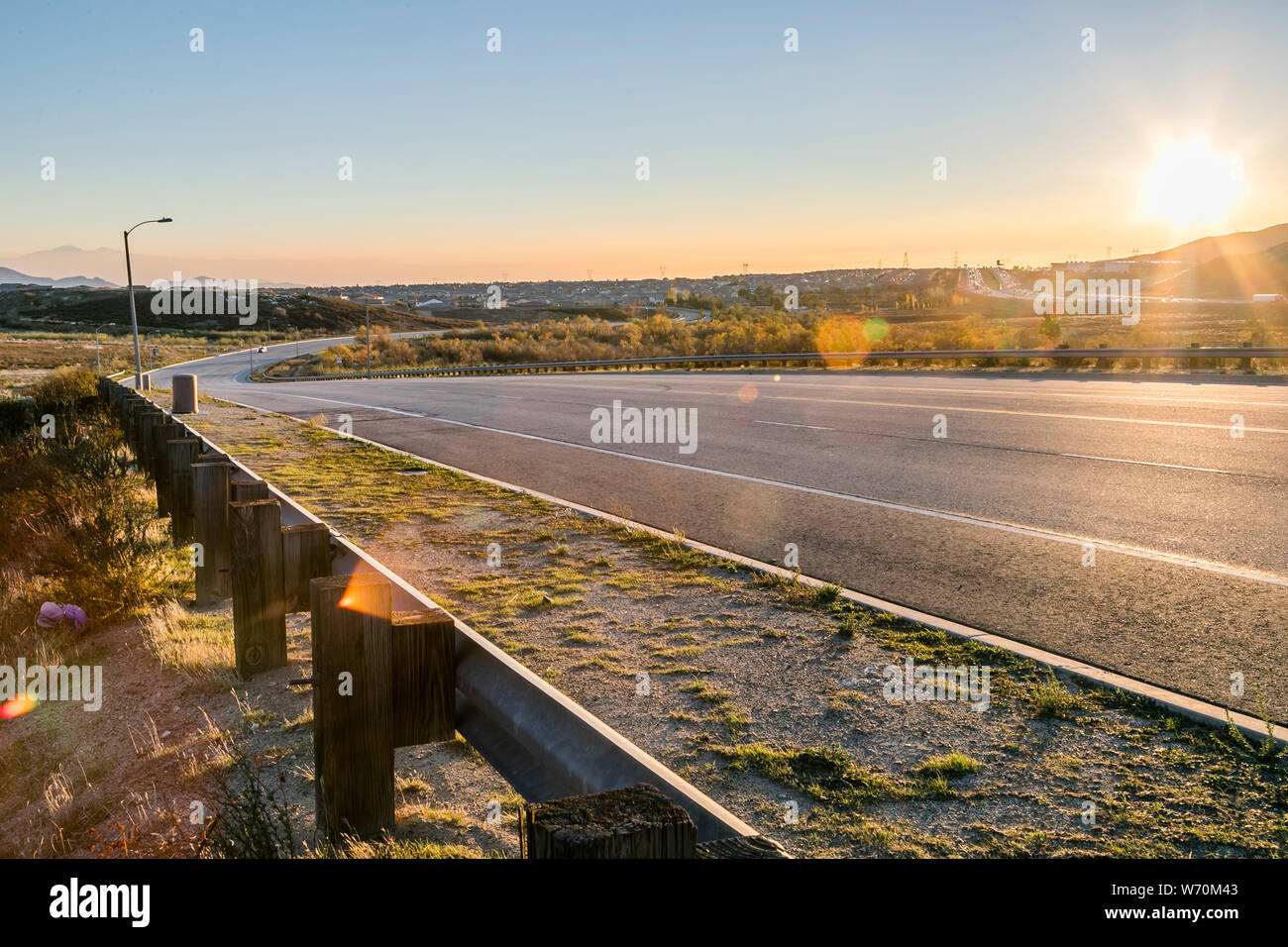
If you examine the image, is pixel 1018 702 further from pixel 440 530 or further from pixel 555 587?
pixel 440 530

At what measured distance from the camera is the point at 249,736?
4.39 metres

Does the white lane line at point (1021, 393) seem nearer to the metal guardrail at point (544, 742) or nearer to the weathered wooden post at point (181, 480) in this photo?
the weathered wooden post at point (181, 480)

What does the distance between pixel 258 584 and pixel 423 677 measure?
83.9 inches

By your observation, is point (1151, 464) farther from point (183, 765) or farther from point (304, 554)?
point (183, 765)

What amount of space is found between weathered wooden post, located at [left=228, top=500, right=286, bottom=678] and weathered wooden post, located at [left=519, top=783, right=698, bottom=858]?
3008 millimetres

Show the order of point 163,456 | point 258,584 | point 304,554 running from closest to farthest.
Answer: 1. point 304,554
2. point 258,584
3. point 163,456

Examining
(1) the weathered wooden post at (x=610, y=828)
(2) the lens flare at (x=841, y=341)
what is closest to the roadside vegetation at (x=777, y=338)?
(2) the lens flare at (x=841, y=341)

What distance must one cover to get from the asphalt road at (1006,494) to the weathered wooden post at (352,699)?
3802 millimetres

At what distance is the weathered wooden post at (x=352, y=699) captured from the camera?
2697 mm

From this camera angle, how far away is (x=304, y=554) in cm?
394

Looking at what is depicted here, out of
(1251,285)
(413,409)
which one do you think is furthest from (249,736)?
(1251,285)

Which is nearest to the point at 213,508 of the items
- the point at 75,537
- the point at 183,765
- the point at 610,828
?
the point at 183,765

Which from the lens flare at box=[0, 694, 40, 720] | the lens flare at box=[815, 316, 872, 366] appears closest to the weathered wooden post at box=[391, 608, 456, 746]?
the lens flare at box=[0, 694, 40, 720]
